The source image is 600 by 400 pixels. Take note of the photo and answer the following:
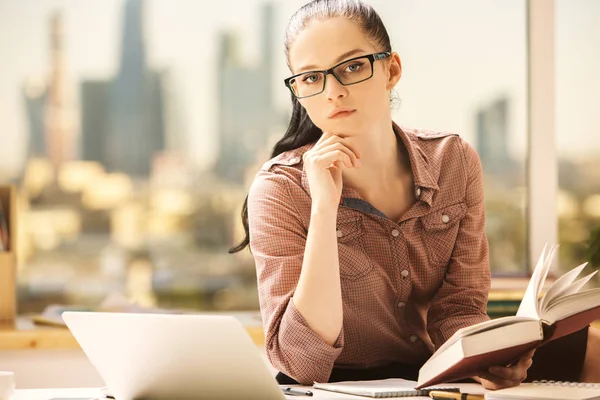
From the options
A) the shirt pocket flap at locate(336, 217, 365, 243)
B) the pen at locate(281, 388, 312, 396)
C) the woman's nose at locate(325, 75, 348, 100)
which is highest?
the woman's nose at locate(325, 75, 348, 100)

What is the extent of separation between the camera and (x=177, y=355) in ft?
3.66

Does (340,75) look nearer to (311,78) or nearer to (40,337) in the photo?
(311,78)

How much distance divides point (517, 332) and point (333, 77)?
66cm

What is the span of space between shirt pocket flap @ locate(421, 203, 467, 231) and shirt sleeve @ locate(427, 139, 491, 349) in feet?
0.08

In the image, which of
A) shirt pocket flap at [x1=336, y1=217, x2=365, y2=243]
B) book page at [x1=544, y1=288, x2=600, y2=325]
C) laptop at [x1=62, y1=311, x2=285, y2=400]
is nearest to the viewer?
laptop at [x1=62, y1=311, x2=285, y2=400]

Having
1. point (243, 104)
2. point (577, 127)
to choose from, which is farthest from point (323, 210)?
point (577, 127)

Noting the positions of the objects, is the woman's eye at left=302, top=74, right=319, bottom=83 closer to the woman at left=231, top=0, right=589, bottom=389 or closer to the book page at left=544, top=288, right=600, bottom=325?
the woman at left=231, top=0, right=589, bottom=389

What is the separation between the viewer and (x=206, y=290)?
3.22 metres

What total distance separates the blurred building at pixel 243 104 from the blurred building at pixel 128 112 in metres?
0.24

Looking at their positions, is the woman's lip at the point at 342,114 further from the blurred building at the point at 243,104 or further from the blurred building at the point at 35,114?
the blurred building at the point at 35,114

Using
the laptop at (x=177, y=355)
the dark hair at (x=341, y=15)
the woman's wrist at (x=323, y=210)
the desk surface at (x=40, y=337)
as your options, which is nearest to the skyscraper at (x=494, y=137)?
→ the desk surface at (x=40, y=337)

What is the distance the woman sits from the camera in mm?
1625

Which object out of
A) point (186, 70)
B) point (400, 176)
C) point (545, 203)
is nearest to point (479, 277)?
point (400, 176)

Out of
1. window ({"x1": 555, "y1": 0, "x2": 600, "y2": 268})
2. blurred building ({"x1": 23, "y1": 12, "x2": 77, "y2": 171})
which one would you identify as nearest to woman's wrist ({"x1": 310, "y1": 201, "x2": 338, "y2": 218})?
blurred building ({"x1": 23, "y1": 12, "x2": 77, "y2": 171})
